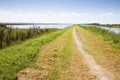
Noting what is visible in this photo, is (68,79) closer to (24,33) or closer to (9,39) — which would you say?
(9,39)

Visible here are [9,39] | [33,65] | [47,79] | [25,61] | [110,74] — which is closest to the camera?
[47,79]

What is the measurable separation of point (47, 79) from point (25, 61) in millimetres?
3885

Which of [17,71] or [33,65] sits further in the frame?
[33,65]

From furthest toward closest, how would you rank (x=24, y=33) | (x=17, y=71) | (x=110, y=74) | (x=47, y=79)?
(x=24, y=33) < (x=17, y=71) < (x=110, y=74) < (x=47, y=79)

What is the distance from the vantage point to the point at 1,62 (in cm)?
1129

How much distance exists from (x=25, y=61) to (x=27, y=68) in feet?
5.19

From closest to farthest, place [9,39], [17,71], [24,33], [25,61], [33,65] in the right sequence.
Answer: [17,71]
[33,65]
[25,61]
[9,39]
[24,33]

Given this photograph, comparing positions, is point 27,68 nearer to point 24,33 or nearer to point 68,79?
point 68,79

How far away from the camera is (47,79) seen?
827 cm

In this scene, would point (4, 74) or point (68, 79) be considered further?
point (4, 74)

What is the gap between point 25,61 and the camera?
38.6ft

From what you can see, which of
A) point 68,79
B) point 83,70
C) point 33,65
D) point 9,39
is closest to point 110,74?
point 83,70

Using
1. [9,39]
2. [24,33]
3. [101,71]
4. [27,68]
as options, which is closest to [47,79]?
[27,68]

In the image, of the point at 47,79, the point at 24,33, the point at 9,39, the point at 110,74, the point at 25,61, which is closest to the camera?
the point at 47,79
